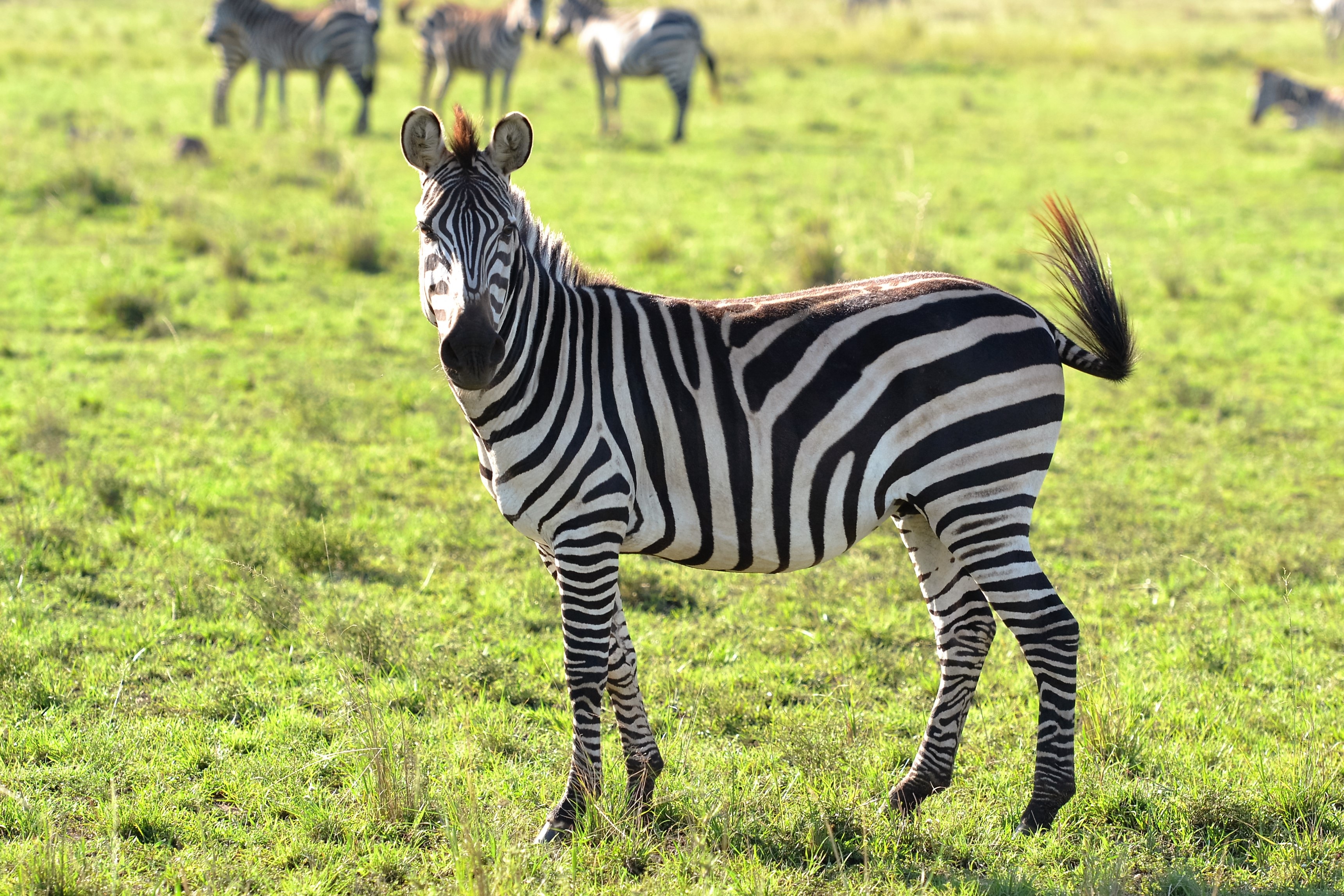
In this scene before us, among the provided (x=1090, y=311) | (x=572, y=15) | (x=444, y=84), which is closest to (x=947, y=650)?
(x=1090, y=311)

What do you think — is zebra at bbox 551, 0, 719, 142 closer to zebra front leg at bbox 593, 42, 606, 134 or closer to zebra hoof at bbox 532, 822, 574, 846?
zebra front leg at bbox 593, 42, 606, 134

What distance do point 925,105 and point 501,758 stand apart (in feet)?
67.7

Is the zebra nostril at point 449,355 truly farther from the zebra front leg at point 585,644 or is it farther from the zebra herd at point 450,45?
the zebra herd at point 450,45

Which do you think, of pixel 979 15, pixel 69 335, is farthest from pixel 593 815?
pixel 979 15

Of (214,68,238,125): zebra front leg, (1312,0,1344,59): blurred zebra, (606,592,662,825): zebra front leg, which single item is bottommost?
(606,592,662,825): zebra front leg

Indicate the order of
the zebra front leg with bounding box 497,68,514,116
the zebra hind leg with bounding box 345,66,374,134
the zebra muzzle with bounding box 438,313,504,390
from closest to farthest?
the zebra muzzle with bounding box 438,313,504,390
the zebra hind leg with bounding box 345,66,374,134
the zebra front leg with bounding box 497,68,514,116

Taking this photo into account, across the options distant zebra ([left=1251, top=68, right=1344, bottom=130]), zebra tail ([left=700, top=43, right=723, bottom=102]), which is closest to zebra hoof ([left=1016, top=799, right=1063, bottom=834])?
zebra tail ([left=700, top=43, right=723, bottom=102])

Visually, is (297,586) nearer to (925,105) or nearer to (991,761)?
(991,761)

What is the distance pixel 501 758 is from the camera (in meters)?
4.68

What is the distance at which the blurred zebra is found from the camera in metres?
31.8

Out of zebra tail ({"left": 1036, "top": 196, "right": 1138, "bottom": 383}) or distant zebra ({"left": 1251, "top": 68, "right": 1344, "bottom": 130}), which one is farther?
distant zebra ({"left": 1251, "top": 68, "right": 1344, "bottom": 130})

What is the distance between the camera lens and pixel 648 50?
1980 cm

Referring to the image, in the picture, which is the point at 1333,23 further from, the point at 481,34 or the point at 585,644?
the point at 585,644

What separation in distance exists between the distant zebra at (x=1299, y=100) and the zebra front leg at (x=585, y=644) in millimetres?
22704
